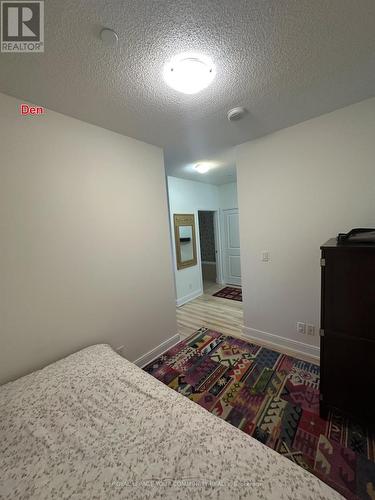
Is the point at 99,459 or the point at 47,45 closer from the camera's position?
the point at 99,459

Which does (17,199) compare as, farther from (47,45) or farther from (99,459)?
(99,459)

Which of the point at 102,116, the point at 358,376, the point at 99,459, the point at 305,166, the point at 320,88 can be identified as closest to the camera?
the point at 99,459

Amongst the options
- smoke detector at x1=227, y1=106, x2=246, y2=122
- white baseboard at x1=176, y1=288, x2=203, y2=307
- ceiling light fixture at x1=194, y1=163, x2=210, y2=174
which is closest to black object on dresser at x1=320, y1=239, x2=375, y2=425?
smoke detector at x1=227, y1=106, x2=246, y2=122

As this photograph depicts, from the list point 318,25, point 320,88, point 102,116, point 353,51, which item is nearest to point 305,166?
point 320,88

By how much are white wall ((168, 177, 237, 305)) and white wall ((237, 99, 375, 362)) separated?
1711mm

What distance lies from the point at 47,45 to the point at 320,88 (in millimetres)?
1896

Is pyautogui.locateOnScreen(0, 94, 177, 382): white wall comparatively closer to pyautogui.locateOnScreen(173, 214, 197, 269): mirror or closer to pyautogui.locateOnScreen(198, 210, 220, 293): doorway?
pyautogui.locateOnScreen(173, 214, 197, 269): mirror

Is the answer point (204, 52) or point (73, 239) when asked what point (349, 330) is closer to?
point (204, 52)

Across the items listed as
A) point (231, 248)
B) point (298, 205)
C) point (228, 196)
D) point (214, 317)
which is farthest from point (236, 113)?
point (231, 248)

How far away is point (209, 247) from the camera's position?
5.90 m

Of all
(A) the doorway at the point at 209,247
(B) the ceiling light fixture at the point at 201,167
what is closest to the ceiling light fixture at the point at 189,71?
(B) the ceiling light fixture at the point at 201,167

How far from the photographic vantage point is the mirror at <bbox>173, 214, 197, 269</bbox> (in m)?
4.16

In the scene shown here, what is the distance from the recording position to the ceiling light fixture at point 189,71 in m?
1.22

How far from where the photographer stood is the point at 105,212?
196 cm
